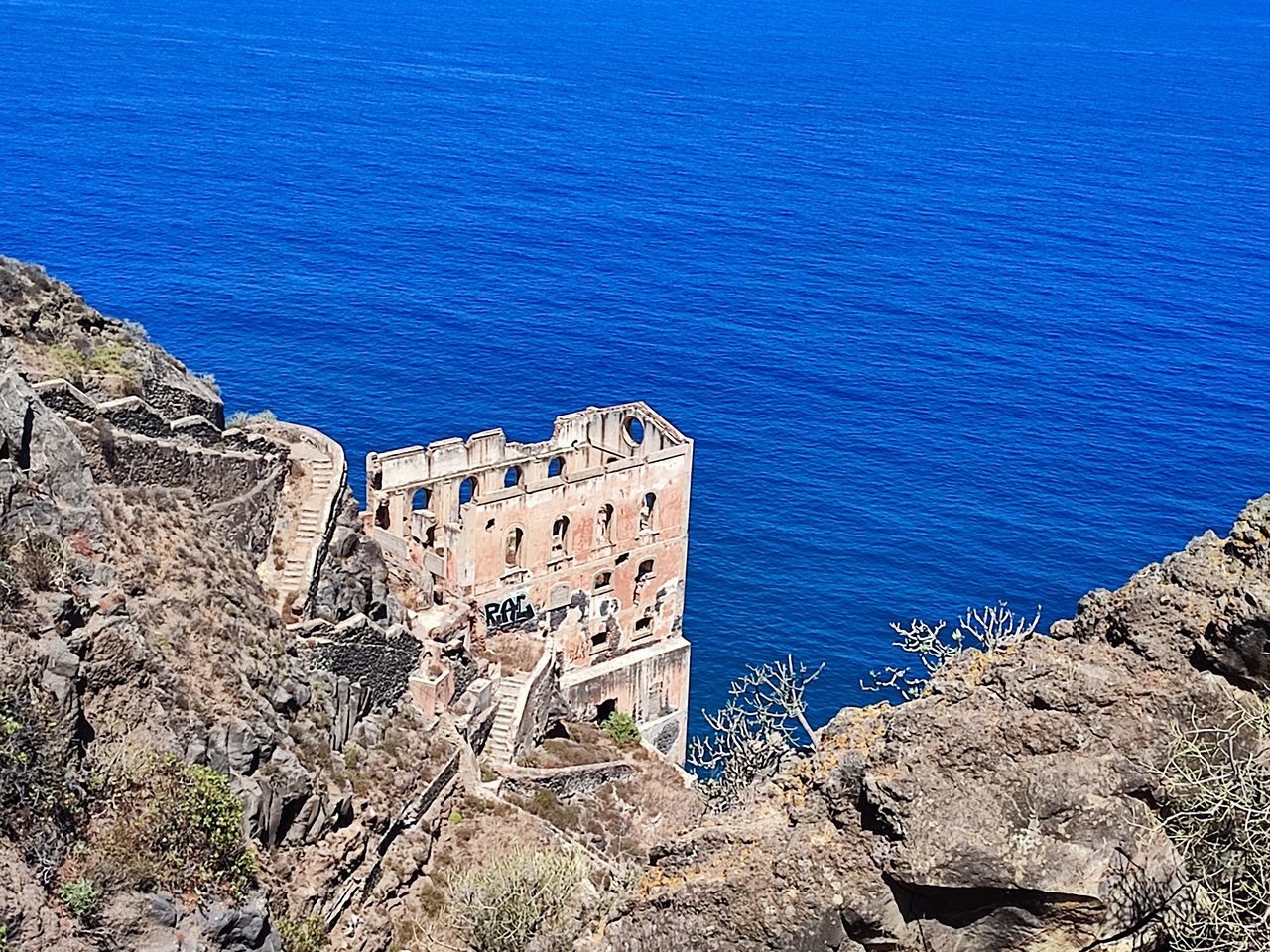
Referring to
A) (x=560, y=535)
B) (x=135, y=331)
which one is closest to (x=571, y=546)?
(x=560, y=535)

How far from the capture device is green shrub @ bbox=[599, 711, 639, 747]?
62534mm

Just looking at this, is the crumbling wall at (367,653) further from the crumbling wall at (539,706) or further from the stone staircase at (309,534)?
the crumbling wall at (539,706)

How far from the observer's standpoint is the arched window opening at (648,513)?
6712cm

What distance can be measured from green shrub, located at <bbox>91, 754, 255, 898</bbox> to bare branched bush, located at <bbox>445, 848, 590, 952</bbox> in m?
4.85

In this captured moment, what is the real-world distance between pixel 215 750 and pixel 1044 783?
2247cm

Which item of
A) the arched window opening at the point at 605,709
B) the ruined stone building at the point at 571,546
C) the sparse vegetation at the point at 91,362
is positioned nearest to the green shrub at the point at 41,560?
the sparse vegetation at the point at 91,362

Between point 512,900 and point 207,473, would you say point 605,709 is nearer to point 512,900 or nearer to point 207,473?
point 207,473

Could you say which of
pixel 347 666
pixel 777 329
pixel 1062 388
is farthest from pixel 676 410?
pixel 347 666

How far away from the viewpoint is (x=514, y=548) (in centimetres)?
6316

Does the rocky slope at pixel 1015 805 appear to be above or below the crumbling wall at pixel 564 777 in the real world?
below

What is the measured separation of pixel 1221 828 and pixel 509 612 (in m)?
49.7

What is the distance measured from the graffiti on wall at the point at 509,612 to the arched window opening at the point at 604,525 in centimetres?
457

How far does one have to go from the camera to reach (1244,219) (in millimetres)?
165625

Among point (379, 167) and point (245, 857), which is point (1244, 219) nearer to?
point (379, 167)
